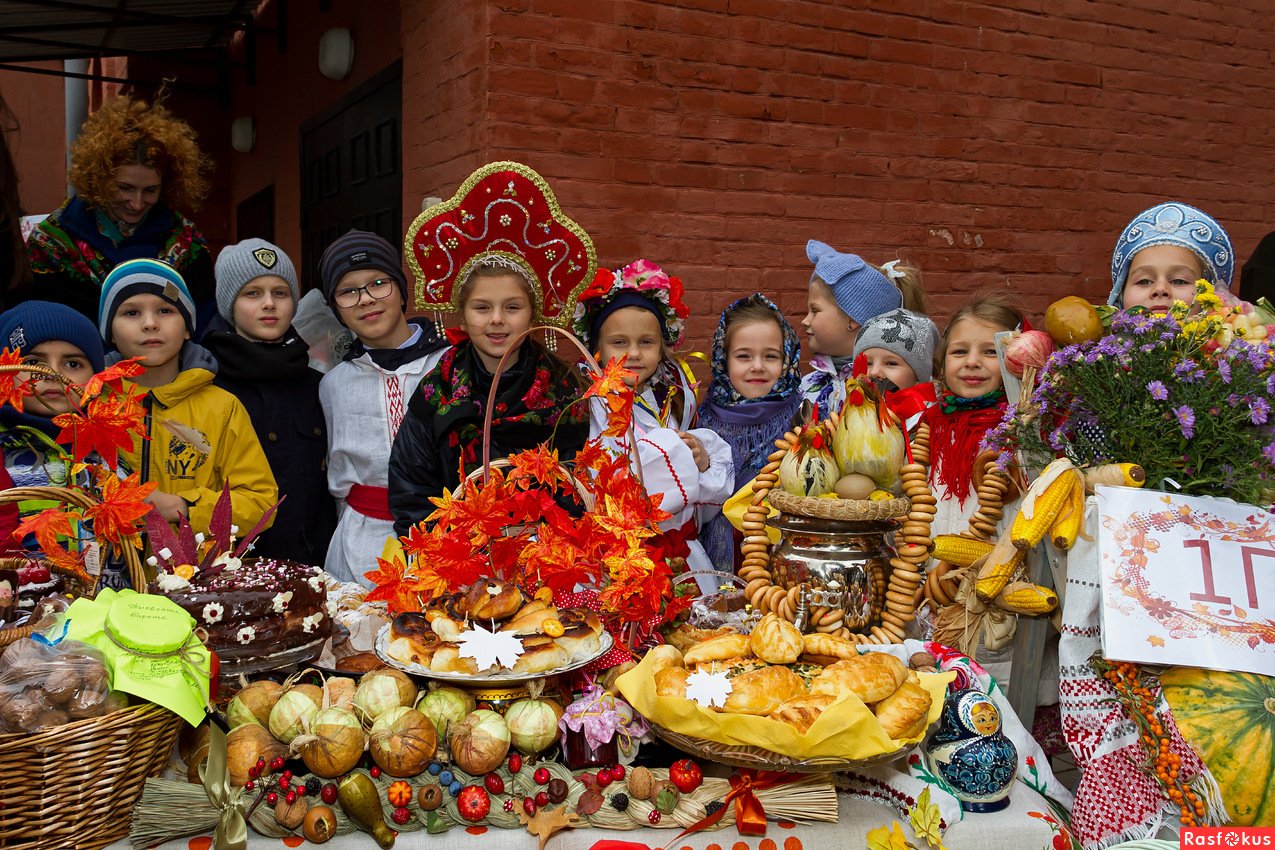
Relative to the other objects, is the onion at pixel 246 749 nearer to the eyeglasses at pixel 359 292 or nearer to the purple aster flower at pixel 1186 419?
the eyeglasses at pixel 359 292

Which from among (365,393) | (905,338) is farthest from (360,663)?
(905,338)

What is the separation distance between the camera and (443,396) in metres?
3.22

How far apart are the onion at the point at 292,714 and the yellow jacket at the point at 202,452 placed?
1.31 meters

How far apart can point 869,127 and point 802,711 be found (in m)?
4.20

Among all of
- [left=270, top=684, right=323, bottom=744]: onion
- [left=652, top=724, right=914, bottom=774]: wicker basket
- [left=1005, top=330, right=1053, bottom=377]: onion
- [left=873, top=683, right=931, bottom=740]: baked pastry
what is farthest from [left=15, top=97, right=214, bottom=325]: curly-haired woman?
[left=873, top=683, right=931, bottom=740]: baked pastry

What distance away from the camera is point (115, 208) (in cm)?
393

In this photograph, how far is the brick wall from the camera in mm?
4574

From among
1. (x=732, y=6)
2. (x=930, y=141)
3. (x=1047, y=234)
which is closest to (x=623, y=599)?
(x=732, y=6)

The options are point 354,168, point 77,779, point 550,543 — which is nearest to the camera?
point 77,779

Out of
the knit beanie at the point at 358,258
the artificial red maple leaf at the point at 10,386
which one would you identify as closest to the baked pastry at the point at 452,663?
the artificial red maple leaf at the point at 10,386

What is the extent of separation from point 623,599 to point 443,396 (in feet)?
4.17

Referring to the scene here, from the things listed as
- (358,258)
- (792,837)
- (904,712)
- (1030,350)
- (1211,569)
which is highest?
(358,258)

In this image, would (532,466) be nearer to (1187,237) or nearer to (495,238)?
(495,238)

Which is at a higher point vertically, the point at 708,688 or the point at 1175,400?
the point at 1175,400
